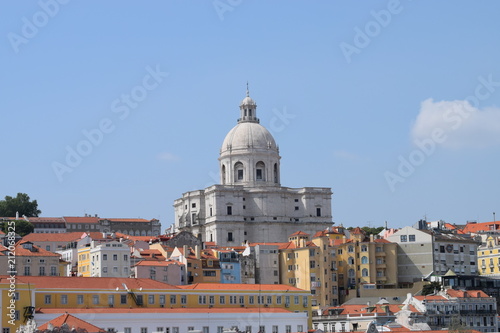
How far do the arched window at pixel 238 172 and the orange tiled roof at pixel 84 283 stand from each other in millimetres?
57915

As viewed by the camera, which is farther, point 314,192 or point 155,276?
point 314,192

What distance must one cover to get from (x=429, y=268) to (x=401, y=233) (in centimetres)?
512

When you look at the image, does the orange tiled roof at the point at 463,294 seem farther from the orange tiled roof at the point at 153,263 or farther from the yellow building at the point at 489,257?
the yellow building at the point at 489,257

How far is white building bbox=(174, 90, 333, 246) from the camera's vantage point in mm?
136875

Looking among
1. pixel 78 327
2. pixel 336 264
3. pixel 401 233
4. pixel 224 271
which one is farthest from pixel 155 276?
pixel 78 327

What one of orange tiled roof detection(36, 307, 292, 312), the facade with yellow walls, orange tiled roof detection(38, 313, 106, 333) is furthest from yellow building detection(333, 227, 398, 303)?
orange tiled roof detection(38, 313, 106, 333)

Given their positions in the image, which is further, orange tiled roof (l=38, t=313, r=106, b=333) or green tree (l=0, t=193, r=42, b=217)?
green tree (l=0, t=193, r=42, b=217)

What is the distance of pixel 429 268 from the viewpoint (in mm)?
116062

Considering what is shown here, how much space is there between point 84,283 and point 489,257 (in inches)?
2317

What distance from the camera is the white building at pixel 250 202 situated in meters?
137

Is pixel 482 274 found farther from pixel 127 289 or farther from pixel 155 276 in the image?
pixel 127 289

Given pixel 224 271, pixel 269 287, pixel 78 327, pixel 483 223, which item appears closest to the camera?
pixel 78 327

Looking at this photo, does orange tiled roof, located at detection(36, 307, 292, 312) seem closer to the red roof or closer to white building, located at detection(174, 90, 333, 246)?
the red roof

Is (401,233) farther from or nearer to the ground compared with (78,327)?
farther from the ground
